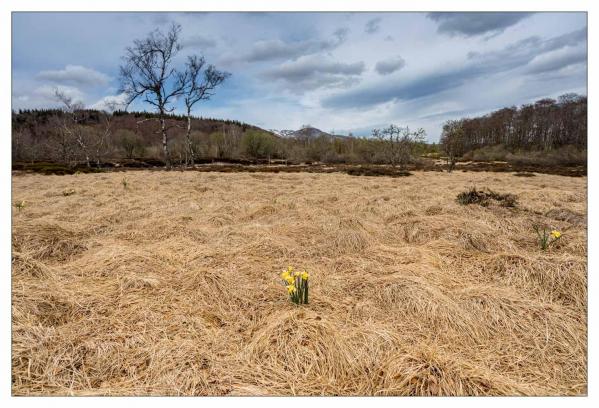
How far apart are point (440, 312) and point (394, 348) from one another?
764 millimetres

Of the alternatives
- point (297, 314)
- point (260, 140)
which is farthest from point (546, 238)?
point (260, 140)

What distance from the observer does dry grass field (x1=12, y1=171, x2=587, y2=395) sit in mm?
2031

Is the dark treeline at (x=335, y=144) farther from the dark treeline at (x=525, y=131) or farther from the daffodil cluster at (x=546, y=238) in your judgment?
the daffodil cluster at (x=546, y=238)

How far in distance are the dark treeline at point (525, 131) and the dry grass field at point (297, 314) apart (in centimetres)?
4761

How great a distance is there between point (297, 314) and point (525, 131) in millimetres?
88931

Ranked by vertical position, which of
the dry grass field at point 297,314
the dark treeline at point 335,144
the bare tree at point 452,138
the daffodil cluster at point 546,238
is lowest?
the dry grass field at point 297,314

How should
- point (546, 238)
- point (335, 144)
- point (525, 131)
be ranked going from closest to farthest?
point (546, 238) → point (525, 131) → point (335, 144)

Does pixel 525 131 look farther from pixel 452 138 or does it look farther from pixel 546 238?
pixel 546 238

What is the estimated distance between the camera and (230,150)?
243ft

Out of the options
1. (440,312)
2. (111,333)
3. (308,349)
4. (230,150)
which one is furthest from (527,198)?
(230,150)

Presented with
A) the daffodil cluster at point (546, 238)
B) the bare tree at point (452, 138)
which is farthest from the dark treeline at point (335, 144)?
the daffodil cluster at point (546, 238)

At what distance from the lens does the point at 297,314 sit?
2.66m

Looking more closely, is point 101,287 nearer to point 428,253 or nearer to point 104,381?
point 104,381

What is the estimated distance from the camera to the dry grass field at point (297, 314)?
2031mm
